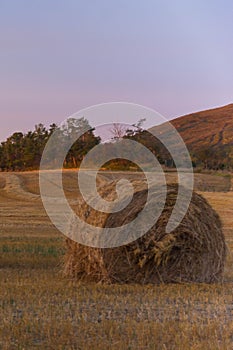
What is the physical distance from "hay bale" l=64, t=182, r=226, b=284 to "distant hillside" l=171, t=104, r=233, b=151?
83889 millimetres

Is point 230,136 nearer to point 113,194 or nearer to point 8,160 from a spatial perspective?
point 8,160

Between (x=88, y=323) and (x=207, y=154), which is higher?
(x=207, y=154)

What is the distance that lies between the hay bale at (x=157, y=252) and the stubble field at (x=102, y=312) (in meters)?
0.41

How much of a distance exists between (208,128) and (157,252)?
11253cm

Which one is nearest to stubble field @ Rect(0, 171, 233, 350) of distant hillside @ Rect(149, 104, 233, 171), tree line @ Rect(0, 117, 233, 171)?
tree line @ Rect(0, 117, 233, 171)

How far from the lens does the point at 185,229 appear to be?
11.6m

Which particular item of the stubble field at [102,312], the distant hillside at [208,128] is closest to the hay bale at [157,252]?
the stubble field at [102,312]

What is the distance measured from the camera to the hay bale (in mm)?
11469

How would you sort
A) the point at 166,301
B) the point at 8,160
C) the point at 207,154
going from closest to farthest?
1. the point at 166,301
2. the point at 207,154
3. the point at 8,160

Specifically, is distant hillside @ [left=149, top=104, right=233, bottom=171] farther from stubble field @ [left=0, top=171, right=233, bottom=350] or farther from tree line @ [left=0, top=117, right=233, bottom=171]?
stubble field @ [left=0, top=171, right=233, bottom=350]

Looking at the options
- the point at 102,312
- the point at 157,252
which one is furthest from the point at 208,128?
the point at 102,312

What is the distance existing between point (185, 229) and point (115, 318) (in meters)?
4.02

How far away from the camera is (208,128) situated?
12231cm

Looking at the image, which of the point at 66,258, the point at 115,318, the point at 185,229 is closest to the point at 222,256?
the point at 185,229
